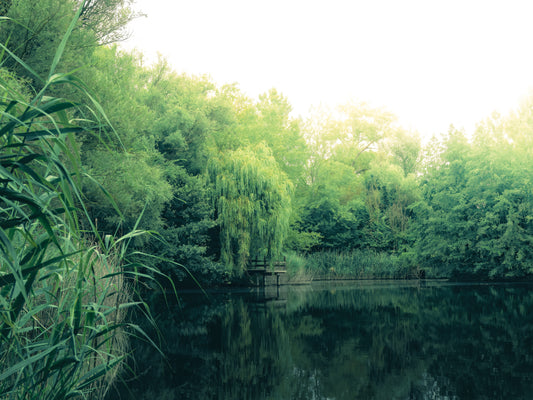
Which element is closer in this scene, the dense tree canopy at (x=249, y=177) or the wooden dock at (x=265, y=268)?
the dense tree canopy at (x=249, y=177)

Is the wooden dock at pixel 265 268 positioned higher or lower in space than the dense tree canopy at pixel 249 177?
lower

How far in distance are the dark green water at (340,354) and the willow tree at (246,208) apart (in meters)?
5.92

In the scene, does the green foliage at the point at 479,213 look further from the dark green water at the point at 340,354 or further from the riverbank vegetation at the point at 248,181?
the dark green water at the point at 340,354

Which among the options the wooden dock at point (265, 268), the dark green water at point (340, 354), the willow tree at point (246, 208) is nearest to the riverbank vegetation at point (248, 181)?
the willow tree at point (246, 208)

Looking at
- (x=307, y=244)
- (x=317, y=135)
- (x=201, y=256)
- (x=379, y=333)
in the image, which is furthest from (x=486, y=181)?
(x=379, y=333)

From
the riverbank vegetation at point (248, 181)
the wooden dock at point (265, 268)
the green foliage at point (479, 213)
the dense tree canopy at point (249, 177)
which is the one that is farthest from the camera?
the green foliage at point (479, 213)

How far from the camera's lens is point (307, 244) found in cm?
2478

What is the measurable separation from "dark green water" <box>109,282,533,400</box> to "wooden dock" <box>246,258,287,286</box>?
277 inches

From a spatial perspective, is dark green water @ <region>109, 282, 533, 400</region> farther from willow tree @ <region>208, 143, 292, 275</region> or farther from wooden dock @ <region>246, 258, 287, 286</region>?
wooden dock @ <region>246, 258, 287, 286</region>

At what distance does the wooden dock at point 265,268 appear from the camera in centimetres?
1967

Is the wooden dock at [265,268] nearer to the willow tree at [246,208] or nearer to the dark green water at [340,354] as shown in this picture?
the willow tree at [246,208]

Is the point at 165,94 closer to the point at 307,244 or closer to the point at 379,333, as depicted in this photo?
the point at 307,244

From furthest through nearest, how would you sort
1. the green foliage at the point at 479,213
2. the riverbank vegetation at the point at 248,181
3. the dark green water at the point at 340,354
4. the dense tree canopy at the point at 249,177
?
the green foliage at the point at 479,213
the dense tree canopy at the point at 249,177
the riverbank vegetation at the point at 248,181
the dark green water at the point at 340,354

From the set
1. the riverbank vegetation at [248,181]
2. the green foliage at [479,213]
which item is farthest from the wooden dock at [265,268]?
the green foliage at [479,213]
